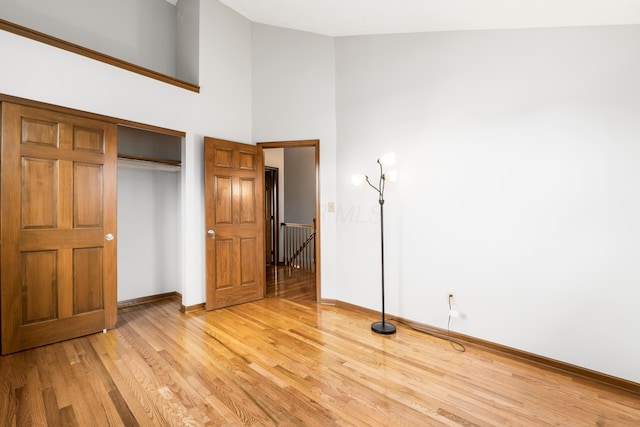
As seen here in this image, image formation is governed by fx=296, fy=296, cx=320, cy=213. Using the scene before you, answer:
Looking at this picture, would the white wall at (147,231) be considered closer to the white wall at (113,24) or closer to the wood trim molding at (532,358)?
the white wall at (113,24)

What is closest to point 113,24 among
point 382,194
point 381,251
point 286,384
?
point 382,194

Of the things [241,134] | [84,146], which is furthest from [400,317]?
[84,146]

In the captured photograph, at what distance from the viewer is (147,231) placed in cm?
397

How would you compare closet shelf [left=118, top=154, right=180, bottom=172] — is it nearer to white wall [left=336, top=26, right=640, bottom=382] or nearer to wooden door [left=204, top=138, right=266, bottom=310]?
wooden door [left=204, top=138, right=266, bottom=310]

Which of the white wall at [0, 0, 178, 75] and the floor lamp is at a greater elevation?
the white wall at [0, 0, 178, 75]

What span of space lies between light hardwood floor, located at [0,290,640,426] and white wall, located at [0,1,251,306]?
121 centimetres

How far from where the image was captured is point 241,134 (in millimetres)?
4180

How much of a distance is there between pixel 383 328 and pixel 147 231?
325 centimetres

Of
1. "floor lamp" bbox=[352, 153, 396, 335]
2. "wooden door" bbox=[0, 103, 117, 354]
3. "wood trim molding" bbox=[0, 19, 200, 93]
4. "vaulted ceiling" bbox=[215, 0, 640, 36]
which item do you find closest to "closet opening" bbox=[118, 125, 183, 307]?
"wooden door" bbox=[0, 103, 117, 354]

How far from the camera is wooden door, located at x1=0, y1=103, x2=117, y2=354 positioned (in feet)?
8.23

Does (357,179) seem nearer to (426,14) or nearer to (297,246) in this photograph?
(426,14)

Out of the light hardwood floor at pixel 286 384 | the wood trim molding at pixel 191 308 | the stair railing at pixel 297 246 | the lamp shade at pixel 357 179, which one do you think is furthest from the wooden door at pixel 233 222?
the stair railing at pixel 297 246

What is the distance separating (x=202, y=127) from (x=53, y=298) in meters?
2.37

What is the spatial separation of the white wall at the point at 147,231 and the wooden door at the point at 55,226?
0.63 metres
